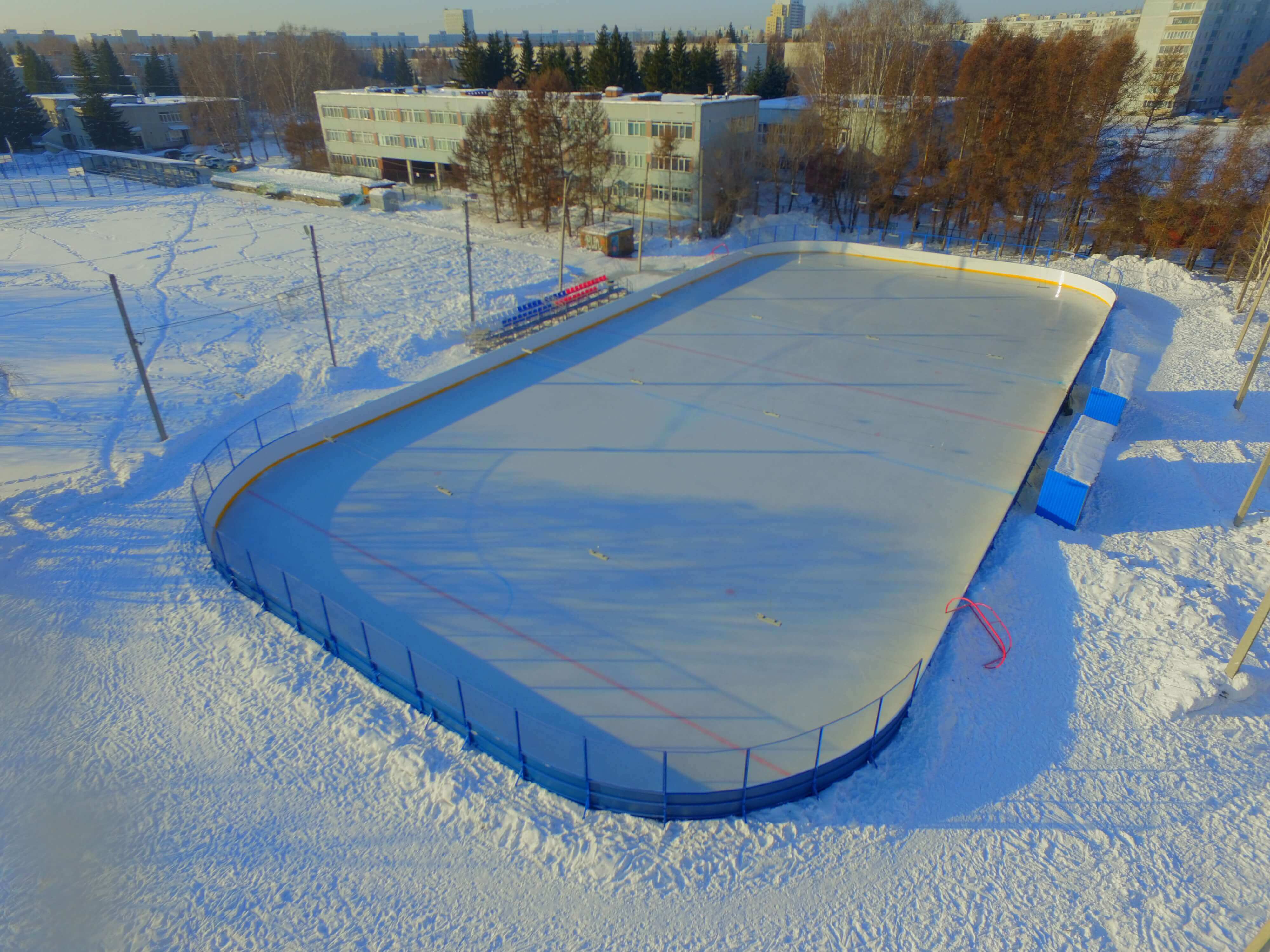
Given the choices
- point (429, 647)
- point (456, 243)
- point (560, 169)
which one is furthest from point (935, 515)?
point (560, 169)

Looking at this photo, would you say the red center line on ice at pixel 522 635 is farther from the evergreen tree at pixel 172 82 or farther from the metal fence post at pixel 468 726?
the evergreen tree at pixel 172 82

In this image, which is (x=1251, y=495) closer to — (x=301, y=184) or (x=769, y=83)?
(x=301, y=184)

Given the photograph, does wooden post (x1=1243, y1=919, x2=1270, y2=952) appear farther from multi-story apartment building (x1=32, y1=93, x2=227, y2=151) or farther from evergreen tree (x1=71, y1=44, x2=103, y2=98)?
evergreen tree (x1=71, y1=44, x2=103, y2=98)

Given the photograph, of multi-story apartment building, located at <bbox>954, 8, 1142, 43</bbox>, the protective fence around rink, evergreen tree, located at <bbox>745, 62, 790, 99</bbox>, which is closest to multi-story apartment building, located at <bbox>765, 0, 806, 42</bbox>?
multi-story apartment building, located at <bbox>954, 8, 1142, 43</bbox>

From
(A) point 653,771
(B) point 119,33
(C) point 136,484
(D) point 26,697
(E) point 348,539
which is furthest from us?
(B) point 119,33

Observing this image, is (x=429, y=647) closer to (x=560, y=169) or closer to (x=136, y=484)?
(x=136, y=484)

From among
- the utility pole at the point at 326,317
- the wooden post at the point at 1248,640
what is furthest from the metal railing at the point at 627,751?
the utility pole at the point at 326,317
